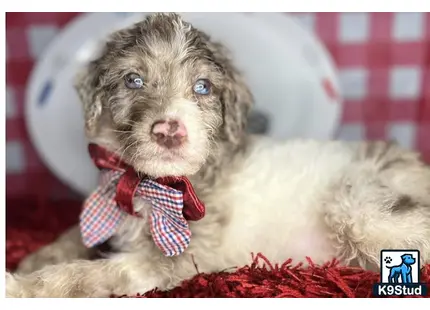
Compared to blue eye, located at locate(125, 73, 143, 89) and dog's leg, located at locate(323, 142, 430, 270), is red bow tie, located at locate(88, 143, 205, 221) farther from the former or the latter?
dog's leg, located at locate(323, 142, 430, 270)

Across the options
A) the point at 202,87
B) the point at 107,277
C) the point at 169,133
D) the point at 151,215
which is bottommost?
the point at 107,277

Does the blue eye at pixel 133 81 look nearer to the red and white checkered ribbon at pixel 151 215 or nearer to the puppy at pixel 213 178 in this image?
the puppy at pixel 213 178

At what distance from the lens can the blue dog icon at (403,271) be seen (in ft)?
5.37

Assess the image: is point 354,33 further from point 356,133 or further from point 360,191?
point 360,191

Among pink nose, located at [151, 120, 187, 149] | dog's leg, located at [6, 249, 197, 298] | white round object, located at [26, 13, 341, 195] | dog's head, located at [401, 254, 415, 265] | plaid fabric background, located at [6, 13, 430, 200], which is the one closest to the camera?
pink nose, located at [151, 120, 187, 149]

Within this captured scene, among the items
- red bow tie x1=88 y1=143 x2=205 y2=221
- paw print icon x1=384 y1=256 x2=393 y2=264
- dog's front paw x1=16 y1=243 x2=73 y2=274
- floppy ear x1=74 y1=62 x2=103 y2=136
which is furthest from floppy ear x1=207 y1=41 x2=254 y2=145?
dog's front paw x1=16 y1=243 x2=73 y2=274

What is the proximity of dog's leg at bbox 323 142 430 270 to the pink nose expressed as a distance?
0.54 m

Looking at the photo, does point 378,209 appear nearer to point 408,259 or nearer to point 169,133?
point 408,259

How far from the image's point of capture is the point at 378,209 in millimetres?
1712

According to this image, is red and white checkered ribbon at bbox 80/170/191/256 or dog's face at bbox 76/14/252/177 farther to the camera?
red and white checkered ribbon at bbox 80/170/191/256

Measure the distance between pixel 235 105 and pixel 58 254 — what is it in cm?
74

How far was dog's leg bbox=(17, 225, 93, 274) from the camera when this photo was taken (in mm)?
1959

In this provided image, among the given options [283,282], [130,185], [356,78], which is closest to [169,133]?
[130,185]

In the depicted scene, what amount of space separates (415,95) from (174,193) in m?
1.19
